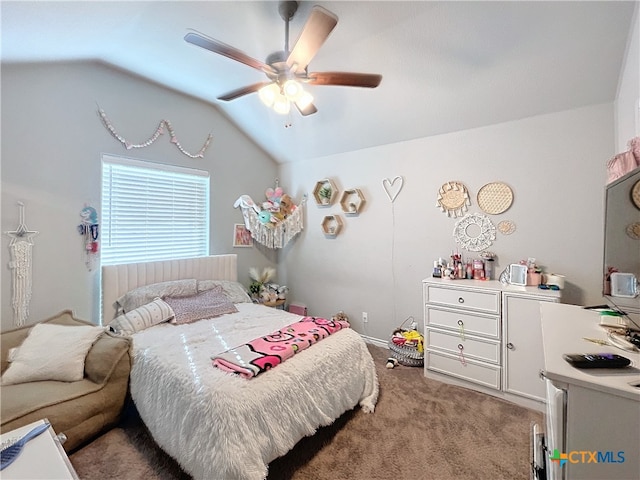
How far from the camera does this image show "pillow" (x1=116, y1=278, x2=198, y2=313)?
99.7 inches

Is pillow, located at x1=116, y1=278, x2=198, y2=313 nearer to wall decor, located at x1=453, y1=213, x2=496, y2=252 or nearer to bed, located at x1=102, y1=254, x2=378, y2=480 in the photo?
bed, located at x1=102, y1=254, x2=378, y2=480

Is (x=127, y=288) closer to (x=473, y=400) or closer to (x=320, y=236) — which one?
(x=320, y=236)

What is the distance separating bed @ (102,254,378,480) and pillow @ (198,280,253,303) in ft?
1.81

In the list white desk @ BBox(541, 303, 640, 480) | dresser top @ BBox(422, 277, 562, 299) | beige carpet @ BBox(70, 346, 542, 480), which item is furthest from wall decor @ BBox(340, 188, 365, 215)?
white desk @ BBox(541, 303, 640, 480)

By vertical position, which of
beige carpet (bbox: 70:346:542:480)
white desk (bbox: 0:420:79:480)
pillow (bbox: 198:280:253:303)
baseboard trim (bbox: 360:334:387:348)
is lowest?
beige carpet (bbox: 70:346:542:480)

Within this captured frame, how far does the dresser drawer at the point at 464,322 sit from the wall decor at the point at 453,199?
990 mm

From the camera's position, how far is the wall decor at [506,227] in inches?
99.2

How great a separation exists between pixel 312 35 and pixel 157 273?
258 centimetres

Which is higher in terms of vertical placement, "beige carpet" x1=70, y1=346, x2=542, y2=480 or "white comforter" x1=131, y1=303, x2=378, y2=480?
"white comforter" x1=131, y1=303, x2=378, y2=480

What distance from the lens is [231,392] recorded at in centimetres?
141

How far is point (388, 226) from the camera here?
128 inches

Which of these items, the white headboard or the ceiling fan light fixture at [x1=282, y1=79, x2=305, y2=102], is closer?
the ceiling fan light fixture at [x1=282, y1=79, x2=305, y2=102]

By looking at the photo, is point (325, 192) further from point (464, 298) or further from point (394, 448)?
point (394, 448)

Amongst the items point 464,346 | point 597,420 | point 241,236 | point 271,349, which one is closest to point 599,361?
point 597,420
